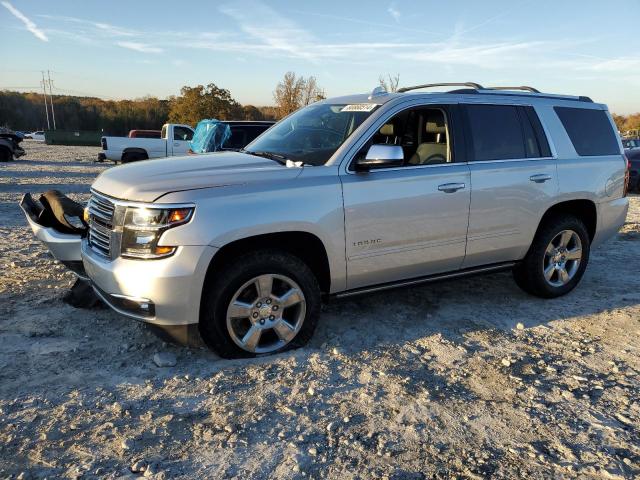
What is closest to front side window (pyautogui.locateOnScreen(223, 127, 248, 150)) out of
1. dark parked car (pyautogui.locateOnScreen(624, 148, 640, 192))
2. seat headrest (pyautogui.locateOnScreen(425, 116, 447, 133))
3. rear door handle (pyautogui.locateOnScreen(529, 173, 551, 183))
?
seat headrest (pyautogui.locateOnScreen(425, 116, 447, 133))

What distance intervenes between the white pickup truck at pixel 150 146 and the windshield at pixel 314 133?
17.3m

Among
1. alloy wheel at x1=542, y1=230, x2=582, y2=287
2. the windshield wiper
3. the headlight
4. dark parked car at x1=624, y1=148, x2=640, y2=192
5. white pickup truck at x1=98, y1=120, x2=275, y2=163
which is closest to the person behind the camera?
the headlight

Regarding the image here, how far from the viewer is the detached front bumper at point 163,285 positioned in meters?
3.24

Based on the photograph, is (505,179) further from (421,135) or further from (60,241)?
(60,241)

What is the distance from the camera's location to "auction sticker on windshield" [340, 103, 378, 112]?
4.20 metres

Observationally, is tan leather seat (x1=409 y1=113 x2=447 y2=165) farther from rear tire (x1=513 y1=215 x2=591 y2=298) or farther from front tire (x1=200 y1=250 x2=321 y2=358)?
front tire (x1=200 y1=250 x2=321 y2=358)

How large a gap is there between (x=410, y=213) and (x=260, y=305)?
1.38 meters

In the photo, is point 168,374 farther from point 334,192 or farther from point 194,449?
point 334,192

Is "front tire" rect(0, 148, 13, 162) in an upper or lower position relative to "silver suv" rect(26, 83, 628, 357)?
lower

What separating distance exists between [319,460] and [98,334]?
2.29 metres

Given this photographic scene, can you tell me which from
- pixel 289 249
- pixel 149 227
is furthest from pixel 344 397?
pixel 149 227

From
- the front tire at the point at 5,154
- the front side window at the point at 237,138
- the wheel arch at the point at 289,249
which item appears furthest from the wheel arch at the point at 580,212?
the front tire at the point at 5,154

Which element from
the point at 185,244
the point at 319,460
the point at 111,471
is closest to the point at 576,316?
the point at 319,460

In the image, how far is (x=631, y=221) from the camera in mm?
9391
